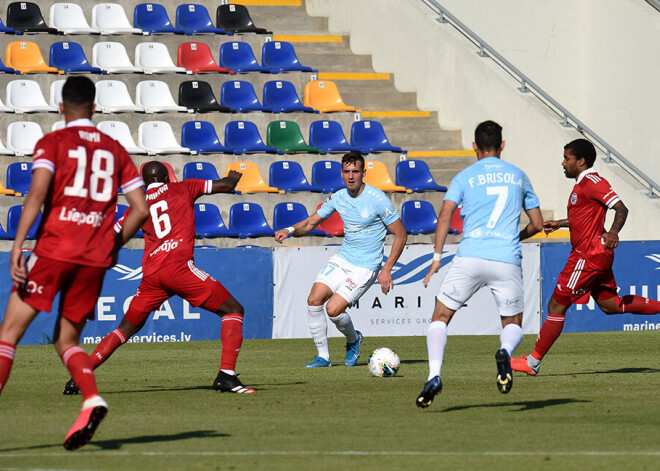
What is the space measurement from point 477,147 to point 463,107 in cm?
1584

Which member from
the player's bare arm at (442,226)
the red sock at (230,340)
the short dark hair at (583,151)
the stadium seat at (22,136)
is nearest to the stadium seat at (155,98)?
the stadium seat at (22,136)

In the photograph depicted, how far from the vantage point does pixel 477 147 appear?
927cm

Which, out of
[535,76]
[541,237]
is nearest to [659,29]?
[535,76]

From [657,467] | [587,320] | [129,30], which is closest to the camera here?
[657,467]

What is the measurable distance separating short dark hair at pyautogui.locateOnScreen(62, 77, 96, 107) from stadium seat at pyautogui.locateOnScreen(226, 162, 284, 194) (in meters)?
13.8

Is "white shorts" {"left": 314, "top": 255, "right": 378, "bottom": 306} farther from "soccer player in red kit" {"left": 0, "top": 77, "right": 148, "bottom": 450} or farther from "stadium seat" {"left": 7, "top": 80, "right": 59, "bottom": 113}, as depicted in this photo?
"stadium seat" {"left": 7, "top": 80, "right": 59, "bottom": 113}

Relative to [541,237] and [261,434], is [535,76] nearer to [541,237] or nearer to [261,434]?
[541,237]

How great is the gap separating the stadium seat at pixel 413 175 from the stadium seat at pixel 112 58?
17.5 feet

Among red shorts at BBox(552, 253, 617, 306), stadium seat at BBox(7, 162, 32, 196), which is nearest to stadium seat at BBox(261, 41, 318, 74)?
stadium seat at BBox(7, 162, 32, 196)

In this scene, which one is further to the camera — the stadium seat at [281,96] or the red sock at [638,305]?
the stadium seat at [281,96]

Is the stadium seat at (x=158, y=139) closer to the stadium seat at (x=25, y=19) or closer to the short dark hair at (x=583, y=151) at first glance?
the stadium seat at (x=25, y=19)

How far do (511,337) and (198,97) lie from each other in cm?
1489

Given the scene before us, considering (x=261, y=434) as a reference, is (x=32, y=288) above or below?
above

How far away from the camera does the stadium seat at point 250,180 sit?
2114 cm
